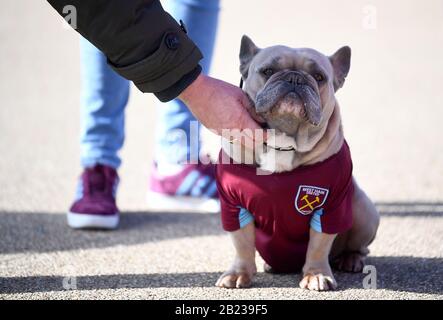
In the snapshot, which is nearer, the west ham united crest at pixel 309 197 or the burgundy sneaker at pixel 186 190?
the west ham united crest at pixel 309 197

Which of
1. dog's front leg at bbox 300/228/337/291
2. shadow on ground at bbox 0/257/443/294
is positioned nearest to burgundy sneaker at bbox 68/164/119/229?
shadow on ground at bbox 0/257/443/294

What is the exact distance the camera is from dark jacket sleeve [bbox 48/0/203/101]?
220 cm

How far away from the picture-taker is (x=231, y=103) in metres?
2.41

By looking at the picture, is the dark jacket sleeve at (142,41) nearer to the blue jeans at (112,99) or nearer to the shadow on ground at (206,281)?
the shadow on ground at (206,281)

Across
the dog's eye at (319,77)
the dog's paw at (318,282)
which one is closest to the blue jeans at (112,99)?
the dog's eye at (319,77)

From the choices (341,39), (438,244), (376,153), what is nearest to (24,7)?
(341,39)

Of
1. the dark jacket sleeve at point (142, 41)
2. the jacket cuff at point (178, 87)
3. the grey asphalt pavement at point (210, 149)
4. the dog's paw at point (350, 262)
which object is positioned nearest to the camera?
the dark jacket sleeve at point (142, 41)

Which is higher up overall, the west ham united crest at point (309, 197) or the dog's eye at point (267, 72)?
the dog's eye at point (267, 72)

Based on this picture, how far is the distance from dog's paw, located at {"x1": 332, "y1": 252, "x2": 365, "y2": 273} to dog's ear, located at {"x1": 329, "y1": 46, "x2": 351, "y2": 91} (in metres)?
0.64

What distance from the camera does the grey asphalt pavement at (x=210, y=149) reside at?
2.62 metres

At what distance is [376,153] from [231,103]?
229 centimetres

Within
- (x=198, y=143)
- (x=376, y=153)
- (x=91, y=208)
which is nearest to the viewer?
(x=91, y=208)

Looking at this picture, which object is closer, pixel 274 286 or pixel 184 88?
pixel 184 88
